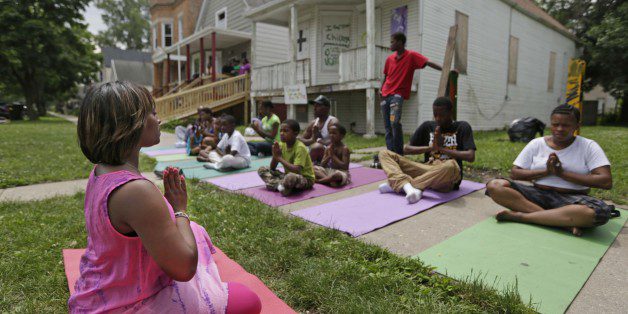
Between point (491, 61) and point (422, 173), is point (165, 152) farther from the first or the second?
point (491, 61)

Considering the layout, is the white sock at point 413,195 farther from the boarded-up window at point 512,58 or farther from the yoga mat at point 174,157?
the boarded-up window at point 512,58

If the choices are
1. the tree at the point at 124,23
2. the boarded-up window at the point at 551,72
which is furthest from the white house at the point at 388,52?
the tree at the point at 124,23

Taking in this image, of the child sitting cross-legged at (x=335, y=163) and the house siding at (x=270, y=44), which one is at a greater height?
the house siding at (x=270, y=44)

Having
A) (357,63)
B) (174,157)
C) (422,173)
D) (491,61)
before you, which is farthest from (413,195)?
(491,61)

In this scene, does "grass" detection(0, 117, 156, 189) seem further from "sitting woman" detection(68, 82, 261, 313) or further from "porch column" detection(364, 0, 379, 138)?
"porch column" detection(364, 0, 379, 138)

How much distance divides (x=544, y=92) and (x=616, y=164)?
50.5 feet

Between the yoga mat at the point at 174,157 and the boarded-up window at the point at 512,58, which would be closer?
the yoga mat at the point at 174,157

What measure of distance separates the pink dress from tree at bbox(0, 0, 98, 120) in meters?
24.7

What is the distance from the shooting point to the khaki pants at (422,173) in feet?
14.3

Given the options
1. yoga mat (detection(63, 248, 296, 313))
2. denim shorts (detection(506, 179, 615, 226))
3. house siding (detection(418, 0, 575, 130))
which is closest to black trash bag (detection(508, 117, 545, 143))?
house siding (detection(418, 0, 575, 130))

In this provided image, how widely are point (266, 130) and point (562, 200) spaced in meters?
5.56

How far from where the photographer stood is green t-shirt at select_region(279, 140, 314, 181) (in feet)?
15.5

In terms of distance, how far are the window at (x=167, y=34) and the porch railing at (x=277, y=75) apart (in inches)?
518

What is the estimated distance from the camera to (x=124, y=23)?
158ft
